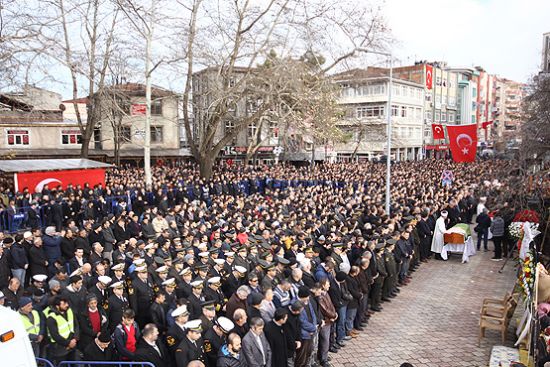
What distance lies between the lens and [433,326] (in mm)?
9336

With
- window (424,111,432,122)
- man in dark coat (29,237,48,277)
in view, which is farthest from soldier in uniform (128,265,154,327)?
window (424,111,432,122)

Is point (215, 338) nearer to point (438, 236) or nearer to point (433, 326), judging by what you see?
point (433, 326)

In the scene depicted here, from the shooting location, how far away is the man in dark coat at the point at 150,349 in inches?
222

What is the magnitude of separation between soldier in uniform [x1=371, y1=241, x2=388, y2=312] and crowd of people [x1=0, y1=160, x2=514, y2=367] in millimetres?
37

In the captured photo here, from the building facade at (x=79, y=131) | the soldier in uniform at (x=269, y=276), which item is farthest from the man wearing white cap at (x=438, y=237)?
the building facade at (x=79, y=131)

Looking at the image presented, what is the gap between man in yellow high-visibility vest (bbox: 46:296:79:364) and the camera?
6190 millimetres

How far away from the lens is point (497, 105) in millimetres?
86938

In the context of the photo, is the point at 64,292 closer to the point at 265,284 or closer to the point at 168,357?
the point at 168,357

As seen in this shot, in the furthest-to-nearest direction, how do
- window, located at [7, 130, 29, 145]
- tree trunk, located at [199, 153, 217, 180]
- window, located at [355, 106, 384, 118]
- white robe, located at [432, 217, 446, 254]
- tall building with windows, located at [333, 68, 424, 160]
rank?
window, located at [355, 106, 384, 118] → tall building with windows, located at [333, 68, 424, 160] → window, located at [7, 130, 29, 145] → tree trunk, located at [199, 153, 217, 180] → white robe, located at [432, 217, 446, 254]

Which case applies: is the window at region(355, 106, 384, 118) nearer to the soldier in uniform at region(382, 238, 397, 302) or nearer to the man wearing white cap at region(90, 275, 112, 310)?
the soldier in uniform at region(382, 238, 397, 302)

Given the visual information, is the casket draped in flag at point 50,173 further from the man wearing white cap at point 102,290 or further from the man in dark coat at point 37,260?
the man wearing white cap at point 102,290

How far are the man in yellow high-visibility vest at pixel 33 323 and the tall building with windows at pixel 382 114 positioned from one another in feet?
136

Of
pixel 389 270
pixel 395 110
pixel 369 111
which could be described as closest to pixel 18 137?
pixel 389 270

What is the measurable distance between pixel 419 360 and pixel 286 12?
20125 millimetres
